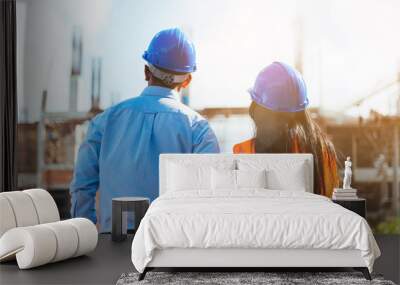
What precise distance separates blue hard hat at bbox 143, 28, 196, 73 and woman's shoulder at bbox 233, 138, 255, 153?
3.07 ft

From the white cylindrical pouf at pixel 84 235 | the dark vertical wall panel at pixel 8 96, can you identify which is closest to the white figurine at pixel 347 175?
the white cylindrical pouf at pixel 84 235

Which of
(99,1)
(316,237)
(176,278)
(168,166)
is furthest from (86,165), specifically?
(316,237)

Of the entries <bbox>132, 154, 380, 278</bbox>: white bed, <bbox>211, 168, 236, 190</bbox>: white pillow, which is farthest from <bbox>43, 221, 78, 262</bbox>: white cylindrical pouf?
<bbox>211, 168, 236, 190</bbox>: white pillow

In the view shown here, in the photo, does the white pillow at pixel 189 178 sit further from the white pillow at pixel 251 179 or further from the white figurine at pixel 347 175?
the white figurine at pixel 347 175

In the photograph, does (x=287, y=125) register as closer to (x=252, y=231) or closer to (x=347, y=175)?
(x=347, y=175)

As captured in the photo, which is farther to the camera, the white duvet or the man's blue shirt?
the man's blue shirt

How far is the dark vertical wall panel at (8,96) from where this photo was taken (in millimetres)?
6547

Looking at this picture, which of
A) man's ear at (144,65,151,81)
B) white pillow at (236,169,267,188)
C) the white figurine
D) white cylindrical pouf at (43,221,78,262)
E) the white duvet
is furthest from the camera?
man's ear at (144,65,151,81)

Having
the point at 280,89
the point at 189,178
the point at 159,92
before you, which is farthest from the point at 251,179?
the point at 159,92

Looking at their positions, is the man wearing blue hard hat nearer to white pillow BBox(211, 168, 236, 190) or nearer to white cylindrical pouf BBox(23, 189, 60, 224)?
white pillow BBox(211, 168, 236, 190)

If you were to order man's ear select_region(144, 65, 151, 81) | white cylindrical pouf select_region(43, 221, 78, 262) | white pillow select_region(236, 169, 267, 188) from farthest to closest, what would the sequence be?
1. man's ear select_region(144, 65, 151, 81)
2. white pillow select_region(236, 169, 267, 188)
3. white cylindrical pouf select_region(43, 221, 78, 262)

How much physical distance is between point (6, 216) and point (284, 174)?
2.53m

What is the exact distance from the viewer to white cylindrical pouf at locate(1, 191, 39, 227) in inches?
197

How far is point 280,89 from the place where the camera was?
666 centimetres
